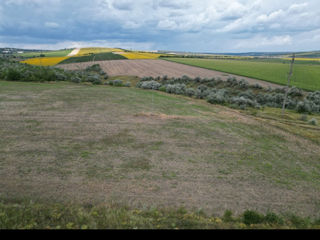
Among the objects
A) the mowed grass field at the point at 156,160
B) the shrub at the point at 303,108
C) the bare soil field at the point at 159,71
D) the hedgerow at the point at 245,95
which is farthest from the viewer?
the bare soil field at the point at 159,71

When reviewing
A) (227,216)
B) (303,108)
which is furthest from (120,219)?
(303,108)

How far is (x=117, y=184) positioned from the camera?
7.59 m

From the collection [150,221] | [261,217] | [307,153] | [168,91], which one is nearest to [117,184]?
[150,221]

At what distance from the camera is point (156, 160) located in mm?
9742

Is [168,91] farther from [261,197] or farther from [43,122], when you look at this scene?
[261,197]

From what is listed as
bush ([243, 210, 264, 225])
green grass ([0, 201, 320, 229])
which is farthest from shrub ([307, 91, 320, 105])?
bush ([243, 210, 264, 225])

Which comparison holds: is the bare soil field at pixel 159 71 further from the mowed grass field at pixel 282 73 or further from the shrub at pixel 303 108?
the shrub at pixel 303 108

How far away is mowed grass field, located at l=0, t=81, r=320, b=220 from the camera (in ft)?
22.8

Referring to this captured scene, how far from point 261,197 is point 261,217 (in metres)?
1.83

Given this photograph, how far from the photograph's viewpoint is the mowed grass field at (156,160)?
274 inches

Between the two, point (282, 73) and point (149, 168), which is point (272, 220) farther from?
point (282, 73)

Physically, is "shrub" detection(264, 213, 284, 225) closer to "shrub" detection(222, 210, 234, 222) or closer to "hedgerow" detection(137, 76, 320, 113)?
"shrub" detection(222, 210, 234, 222)

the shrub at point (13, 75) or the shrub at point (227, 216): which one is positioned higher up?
the shrub at point (13, 75)

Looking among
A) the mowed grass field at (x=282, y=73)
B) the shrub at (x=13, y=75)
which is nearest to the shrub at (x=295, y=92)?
the mowed grass field at (x=282, y=73)
